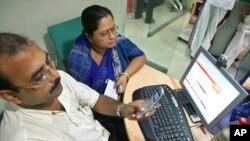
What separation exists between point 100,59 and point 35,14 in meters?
0.52

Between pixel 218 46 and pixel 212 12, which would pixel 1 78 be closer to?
pixel 212 12

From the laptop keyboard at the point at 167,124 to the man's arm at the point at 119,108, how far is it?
5 centimetres

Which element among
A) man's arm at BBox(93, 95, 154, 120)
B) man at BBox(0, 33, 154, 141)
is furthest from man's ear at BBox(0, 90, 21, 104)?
man's arm at BBox(93, 95, 154, 120)

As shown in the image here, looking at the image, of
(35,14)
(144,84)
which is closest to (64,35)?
(35,14)

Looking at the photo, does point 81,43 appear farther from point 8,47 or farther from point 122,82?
point 8,47

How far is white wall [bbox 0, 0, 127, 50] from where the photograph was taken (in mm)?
1338

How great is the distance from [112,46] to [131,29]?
188 centimetres

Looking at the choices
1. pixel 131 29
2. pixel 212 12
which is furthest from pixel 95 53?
pixel 131 29

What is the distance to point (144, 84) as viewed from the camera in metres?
1.36

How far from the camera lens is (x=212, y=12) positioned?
2.52 metres

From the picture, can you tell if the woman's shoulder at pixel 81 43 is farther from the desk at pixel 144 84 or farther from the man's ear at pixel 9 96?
the man's ear at pixel 9 96

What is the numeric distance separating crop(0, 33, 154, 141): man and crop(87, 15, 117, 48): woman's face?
38 cm

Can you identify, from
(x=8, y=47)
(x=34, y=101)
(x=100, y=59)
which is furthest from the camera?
(x=100, y=59)

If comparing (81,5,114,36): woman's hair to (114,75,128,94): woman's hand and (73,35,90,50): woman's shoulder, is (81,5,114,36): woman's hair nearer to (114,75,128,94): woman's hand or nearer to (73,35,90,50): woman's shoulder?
(73,35,90,50): woman's shoulder
